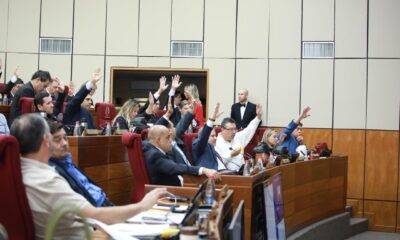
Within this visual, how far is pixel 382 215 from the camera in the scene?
9.77 metres

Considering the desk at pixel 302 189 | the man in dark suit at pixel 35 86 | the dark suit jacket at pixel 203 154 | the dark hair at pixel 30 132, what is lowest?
the desk at pixel 302 189

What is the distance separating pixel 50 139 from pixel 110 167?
2.98 metres

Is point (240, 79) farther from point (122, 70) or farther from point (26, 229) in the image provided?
point (26, 229)

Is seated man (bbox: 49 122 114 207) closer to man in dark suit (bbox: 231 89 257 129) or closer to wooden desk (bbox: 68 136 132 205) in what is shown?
wooden desk (bbox: 68 136 132 205)

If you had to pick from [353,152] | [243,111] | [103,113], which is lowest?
[353,152]

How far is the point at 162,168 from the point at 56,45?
6.66 meters

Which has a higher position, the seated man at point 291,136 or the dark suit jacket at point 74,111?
the dark suit jacket at point 74,111

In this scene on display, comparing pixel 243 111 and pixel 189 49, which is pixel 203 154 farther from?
pixel 189 49

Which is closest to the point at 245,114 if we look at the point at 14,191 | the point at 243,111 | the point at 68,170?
the point at 243,111

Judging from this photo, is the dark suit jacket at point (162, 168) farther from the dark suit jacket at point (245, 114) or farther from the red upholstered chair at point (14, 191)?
the dark suit jacket at point (245, 114)

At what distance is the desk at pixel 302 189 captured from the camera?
14.1 feet

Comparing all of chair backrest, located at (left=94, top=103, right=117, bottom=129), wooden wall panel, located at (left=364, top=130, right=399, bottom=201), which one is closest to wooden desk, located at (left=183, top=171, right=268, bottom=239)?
chair backrest, located at (left=94, top=103, right=117, bottom=129)

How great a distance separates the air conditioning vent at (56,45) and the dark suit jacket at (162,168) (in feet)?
20.6

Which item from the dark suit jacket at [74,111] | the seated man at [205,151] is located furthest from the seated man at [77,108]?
the seated man at [205,151]
